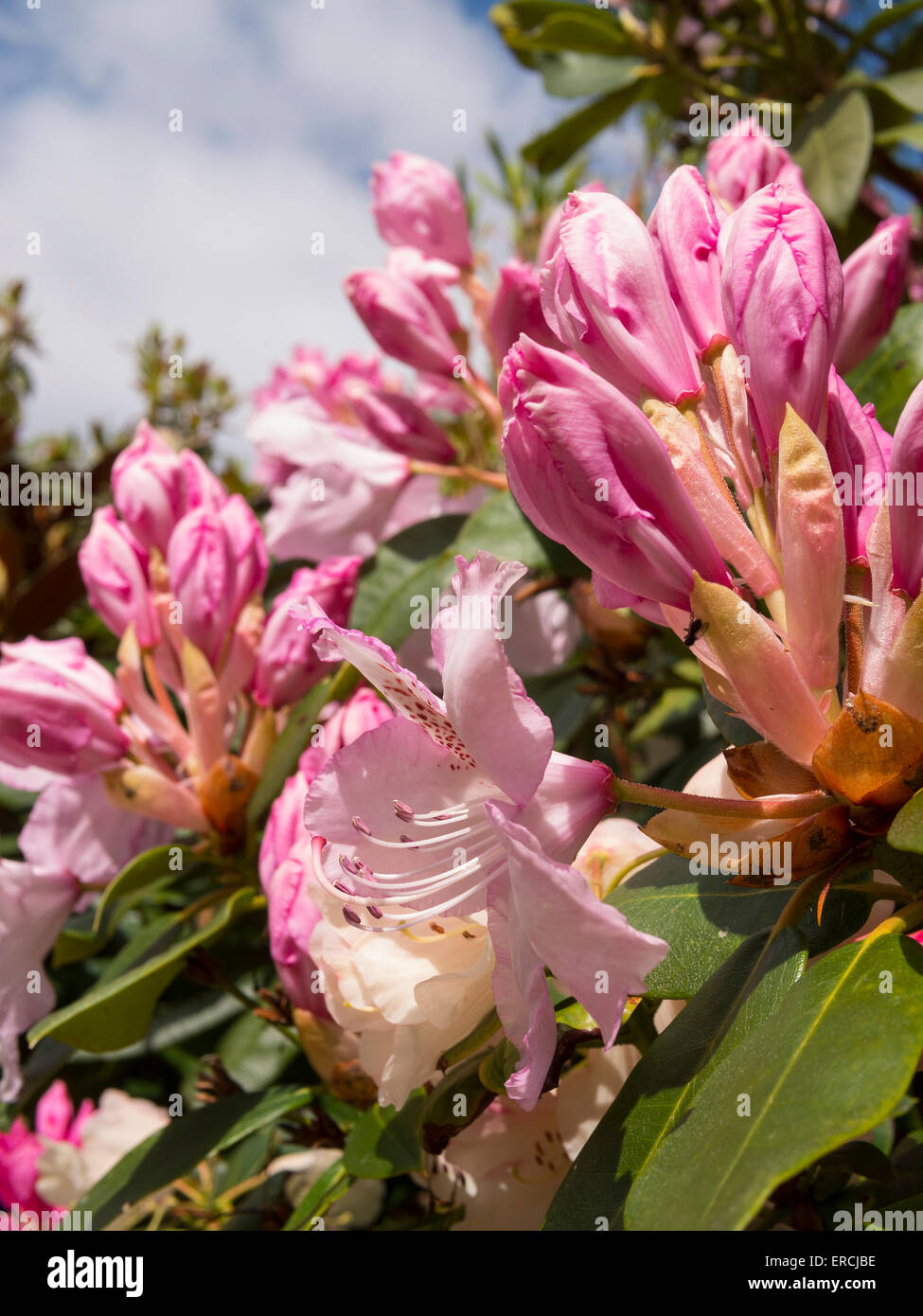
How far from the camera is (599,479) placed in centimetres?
61

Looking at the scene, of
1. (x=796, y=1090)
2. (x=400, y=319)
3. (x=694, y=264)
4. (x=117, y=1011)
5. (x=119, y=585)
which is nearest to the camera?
(x=796, y=1090)

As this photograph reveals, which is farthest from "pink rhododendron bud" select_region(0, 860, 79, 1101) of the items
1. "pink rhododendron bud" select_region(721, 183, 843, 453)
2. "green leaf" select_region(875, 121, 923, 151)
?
"green leaf" select_region(875, 121, 923, 151)

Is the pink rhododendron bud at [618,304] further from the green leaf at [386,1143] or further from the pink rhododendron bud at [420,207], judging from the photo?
the pink rhododendron bud at [420,207]

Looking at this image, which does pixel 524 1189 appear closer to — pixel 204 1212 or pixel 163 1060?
pixel 204 1212

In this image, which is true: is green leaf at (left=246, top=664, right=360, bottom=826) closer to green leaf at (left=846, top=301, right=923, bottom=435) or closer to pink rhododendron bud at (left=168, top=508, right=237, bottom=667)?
pink rhododendron bud at (left=168, top=508, right=237, bottom=667)

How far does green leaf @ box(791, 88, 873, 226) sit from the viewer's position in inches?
58.8

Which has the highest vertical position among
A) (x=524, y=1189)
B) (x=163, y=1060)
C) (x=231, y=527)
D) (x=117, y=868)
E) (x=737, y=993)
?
(x=231, y=527)

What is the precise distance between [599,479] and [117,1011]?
704 millimetres

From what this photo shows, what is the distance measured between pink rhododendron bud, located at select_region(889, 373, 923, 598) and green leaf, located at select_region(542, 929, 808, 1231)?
0.75 feet

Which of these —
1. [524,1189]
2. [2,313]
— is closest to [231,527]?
[524,1189]

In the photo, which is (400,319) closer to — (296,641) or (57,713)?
(296,641)

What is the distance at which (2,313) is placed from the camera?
3193 millimetres

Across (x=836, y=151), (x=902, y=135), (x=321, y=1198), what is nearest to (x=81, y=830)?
(x=321, y=1198)

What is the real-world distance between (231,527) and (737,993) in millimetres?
803
